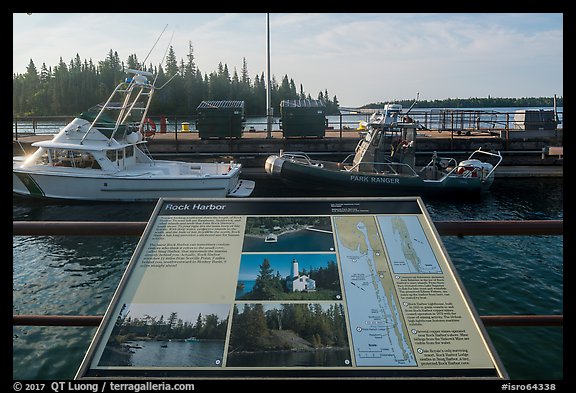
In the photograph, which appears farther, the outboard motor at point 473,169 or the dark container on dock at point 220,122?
the dark container on dock at point 220,122

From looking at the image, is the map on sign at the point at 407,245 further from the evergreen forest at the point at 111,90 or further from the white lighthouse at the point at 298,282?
the evergreen forest at the point at 111,90

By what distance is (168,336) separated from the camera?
6.48 ft

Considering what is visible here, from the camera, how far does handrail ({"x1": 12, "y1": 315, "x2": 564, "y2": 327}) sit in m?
2.35

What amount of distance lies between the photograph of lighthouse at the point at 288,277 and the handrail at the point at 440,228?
2.26 ft

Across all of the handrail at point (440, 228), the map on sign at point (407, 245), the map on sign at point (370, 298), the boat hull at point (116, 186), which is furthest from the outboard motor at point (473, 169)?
the map on sign at point (370, 298)

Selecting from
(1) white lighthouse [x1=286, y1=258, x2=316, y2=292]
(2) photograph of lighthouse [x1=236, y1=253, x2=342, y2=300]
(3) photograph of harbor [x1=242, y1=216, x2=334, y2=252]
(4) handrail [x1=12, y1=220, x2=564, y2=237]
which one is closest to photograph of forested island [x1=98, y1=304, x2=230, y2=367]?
(2) photograph of lighthouse [x1=236, y1=253, x2=342, y2=300]

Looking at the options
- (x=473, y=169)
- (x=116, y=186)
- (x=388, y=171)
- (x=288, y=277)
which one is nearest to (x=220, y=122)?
(x=116, y=186)

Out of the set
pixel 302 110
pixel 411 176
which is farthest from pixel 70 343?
pixel 302 110

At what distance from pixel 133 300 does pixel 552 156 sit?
906 inches

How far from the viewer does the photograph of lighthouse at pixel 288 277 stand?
6.92ft

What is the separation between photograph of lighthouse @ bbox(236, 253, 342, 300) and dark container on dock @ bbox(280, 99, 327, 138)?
69.0 feet

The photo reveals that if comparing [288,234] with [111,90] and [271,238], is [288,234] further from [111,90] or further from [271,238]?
[111,90]

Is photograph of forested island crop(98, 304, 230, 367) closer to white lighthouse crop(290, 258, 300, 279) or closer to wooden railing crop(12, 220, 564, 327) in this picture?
white lighthouse crop(290, 258, 300, 279)
